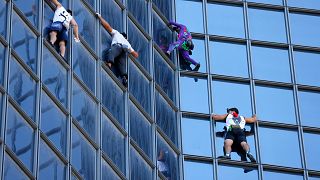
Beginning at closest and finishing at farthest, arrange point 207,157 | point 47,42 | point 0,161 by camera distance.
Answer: point 0,161, point 47,42, point 207,157

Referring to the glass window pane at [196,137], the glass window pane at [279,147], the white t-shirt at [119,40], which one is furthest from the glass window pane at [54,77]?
the glass window pane at [279,147]

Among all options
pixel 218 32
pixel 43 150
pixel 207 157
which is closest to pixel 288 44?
pixel 218 32

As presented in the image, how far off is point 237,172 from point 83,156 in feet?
25.5

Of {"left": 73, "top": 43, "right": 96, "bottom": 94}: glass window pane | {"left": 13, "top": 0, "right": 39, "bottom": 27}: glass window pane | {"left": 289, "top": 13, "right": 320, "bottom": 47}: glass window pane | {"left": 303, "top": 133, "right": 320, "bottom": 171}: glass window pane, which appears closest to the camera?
{"left": 13, "top": 0, "right": 39, "bottom": 27}: glass window pane

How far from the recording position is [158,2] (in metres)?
49.6

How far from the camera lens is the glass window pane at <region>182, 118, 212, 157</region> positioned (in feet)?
155

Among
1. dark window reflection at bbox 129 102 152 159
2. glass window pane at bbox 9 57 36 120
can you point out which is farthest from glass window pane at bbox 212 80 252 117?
glass window pane at bbox 9 57 36 120

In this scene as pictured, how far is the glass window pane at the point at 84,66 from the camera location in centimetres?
4256

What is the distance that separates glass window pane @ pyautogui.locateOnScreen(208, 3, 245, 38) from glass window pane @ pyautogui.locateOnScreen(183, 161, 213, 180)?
560 centimetres

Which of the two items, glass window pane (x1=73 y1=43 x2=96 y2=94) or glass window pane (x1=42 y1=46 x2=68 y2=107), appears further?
glass window pane (x1=73 y1=43 x2=96 y2=94)

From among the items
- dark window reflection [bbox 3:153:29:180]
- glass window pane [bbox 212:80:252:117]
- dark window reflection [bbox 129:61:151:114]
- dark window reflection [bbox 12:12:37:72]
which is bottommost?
dark window reflection [bbox 3:153:29:180]

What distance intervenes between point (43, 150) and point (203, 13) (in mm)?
13424

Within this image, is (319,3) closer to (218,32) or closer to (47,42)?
(218,32)

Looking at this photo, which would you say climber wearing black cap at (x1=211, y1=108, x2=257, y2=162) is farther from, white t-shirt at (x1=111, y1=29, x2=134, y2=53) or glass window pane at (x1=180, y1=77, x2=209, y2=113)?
white t-shirt at (x1=111, y1=29, x2=134, y2=53)
